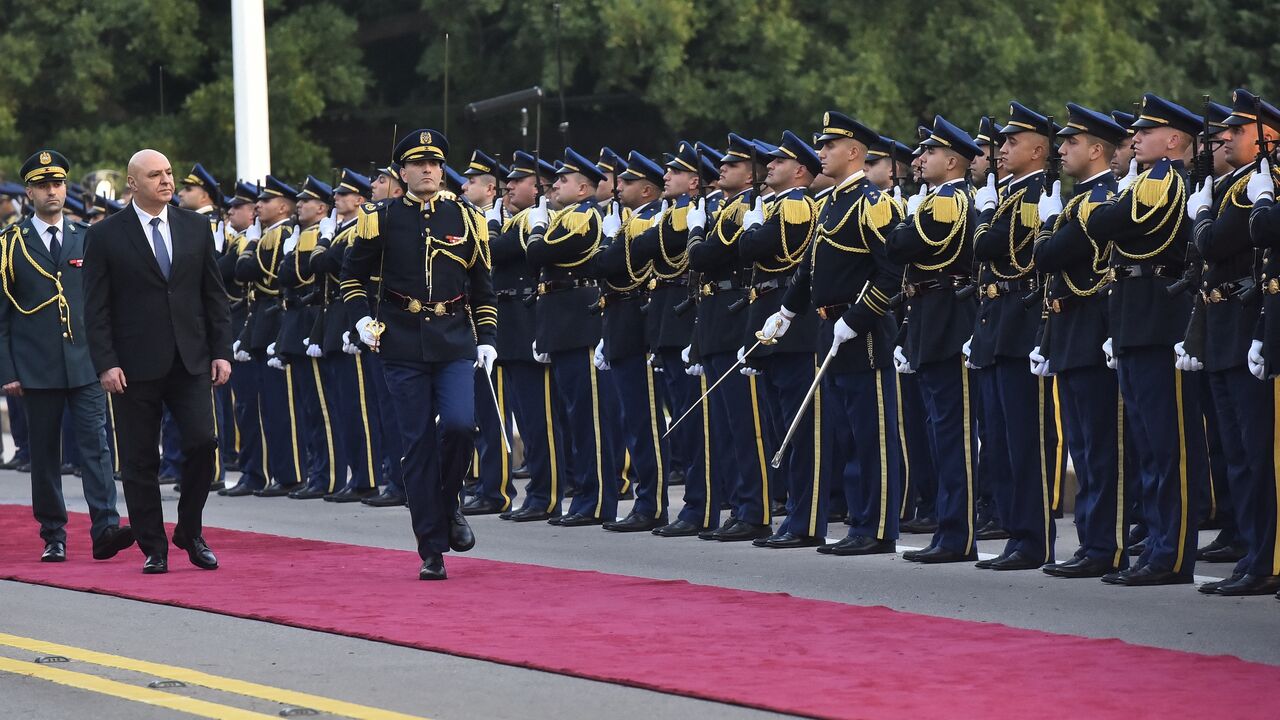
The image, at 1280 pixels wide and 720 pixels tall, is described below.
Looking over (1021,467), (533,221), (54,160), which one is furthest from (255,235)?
(1021,467)

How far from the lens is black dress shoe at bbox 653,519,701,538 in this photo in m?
13.2

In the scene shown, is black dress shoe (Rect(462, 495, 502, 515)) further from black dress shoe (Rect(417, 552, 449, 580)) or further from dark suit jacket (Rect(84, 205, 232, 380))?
black dress shoe (Rect(417, 552, 449, 580))

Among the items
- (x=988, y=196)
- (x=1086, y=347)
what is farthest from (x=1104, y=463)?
(x=988, y=196)

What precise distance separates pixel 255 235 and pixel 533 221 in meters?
3.11

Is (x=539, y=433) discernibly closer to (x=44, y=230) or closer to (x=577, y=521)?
(x=577, y=521)

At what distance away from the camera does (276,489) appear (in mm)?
16547

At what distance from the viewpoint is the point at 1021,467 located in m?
11.3

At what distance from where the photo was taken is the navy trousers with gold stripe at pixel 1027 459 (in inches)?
444

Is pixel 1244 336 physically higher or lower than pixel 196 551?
higher

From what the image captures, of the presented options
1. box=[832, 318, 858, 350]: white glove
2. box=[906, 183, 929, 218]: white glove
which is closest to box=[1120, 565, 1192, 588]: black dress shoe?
box=[832, 318, 858, 350]: white glove

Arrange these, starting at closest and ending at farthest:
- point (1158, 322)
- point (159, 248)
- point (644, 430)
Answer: point (1158, 322)
point (159, 248)
point (644, 430)

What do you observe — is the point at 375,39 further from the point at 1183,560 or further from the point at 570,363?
the point at 1183,560

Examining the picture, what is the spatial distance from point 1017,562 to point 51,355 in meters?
4.93

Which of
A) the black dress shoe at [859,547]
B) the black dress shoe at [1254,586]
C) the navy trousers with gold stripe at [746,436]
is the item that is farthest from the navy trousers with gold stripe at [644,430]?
the black dress shoe at [1254,586]
